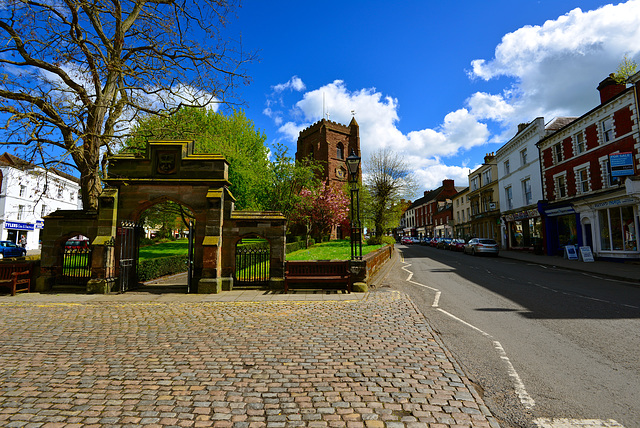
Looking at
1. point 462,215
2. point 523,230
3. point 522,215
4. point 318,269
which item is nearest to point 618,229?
point 522,215

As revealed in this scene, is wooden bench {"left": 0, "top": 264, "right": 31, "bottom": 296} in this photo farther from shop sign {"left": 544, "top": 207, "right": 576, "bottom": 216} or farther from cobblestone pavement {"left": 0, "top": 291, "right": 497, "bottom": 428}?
shop sign {"left": 544, "top": 207, "right": 576, "bottom": 216}

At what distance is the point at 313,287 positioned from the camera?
11727 mm

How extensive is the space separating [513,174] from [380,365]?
3554 cm

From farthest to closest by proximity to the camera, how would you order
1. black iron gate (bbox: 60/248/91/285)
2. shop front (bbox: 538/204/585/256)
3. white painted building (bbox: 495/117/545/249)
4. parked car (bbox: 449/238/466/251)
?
parked car (bbox: 449/238/466/251) → white painted building (bbox: 495/117/545/249) → shop front (bbox: 538/204/585/256) → black iron gate (bbox: 60/248/91/285)

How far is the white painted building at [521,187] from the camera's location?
2916 cm

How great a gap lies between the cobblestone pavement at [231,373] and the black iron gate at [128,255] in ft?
13.0

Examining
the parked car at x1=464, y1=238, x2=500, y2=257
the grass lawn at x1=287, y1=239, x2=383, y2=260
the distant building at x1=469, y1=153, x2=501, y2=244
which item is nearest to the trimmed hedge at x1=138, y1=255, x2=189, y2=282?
the grass lawn at x1=287, y1=239, x2=383, y2=260

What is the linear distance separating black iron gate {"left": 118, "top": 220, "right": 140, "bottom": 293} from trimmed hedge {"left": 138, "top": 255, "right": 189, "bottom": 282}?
2.72 ft

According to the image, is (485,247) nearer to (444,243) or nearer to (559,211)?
(559,211)

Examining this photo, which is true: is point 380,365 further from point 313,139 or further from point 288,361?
point 313,139

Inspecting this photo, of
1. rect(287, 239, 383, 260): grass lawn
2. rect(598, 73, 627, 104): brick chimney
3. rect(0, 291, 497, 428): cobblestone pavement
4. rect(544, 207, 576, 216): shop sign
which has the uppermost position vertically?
rect(598, 73, 627, 104): brick chimney

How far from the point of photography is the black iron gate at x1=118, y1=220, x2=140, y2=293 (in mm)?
11516

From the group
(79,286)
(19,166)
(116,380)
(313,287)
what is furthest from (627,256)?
(19,166)

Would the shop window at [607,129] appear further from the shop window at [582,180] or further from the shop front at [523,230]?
the shop front at [523,230]
